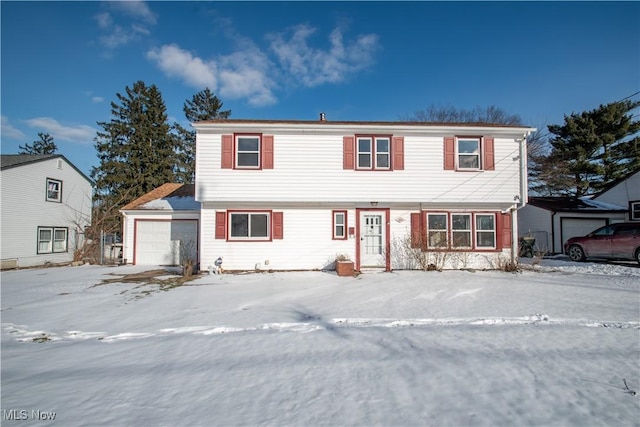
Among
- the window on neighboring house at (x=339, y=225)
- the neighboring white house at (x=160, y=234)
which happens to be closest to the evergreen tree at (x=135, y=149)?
the neighboring white house at (x=160, y=234)

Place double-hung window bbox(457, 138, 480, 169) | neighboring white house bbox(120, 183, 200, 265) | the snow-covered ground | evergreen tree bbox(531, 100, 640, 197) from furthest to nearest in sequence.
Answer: evergreen tree bbox(531, 100, 640, 197), neighboring white house bbox(120, 183, 200, 265), double-hung window bbox(457, 138, 480, 169), the snow-covered ground

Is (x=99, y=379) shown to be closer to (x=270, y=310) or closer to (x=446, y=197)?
(x=270, y=310)

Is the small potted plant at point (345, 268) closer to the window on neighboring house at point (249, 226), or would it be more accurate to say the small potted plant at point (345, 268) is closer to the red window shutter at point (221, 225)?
the window on neighboring house at point (249, 226)

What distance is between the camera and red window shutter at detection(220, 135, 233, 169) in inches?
429

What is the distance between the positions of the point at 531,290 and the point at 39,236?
2261cm

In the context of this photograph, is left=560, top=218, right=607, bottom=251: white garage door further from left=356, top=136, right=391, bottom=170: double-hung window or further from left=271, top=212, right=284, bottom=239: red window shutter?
left=271, top=212, right=284, bottom=239: red window shutter

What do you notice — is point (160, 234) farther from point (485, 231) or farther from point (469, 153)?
point (485, 231)

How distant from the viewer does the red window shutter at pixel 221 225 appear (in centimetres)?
1110

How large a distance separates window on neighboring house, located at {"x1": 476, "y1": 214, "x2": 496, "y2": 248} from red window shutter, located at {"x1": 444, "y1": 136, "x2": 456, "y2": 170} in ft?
7.55

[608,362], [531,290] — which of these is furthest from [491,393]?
[531,290]

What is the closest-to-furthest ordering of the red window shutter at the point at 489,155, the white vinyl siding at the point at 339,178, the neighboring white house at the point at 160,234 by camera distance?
the white vinyl siding at the point at 339,178, the red window shutter at the point at 489,155, the neighboring white house at the point at 160,234

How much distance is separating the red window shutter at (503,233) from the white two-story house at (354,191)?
40mm

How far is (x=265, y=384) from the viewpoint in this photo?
10.4 feet

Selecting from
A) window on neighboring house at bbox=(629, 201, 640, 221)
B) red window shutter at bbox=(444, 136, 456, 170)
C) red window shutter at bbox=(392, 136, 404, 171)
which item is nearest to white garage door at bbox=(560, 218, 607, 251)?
window on neighboring house at bbox=(629, 201, 640, 221)
